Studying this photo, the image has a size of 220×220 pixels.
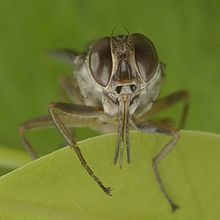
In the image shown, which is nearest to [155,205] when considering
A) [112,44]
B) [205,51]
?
[112,44]

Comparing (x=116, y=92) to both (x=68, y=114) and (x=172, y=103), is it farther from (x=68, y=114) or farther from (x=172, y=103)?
(x=172, y=103)

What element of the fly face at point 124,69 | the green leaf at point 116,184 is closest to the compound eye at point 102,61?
the fly face at point 124,69

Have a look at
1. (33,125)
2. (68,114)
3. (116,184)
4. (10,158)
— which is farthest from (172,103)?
(116,184)

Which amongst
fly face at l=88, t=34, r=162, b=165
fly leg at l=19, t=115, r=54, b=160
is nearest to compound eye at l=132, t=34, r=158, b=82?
fly face at l=88, t=34, r=162, b=165

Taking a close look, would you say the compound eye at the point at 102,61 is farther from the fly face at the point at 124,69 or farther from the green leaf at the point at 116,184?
the green leaf at the point at 116,184

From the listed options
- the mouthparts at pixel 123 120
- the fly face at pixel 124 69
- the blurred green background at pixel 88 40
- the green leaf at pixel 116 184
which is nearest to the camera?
the green leaf at pixel 116 184

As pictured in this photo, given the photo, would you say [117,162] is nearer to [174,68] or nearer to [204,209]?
[204,209]
